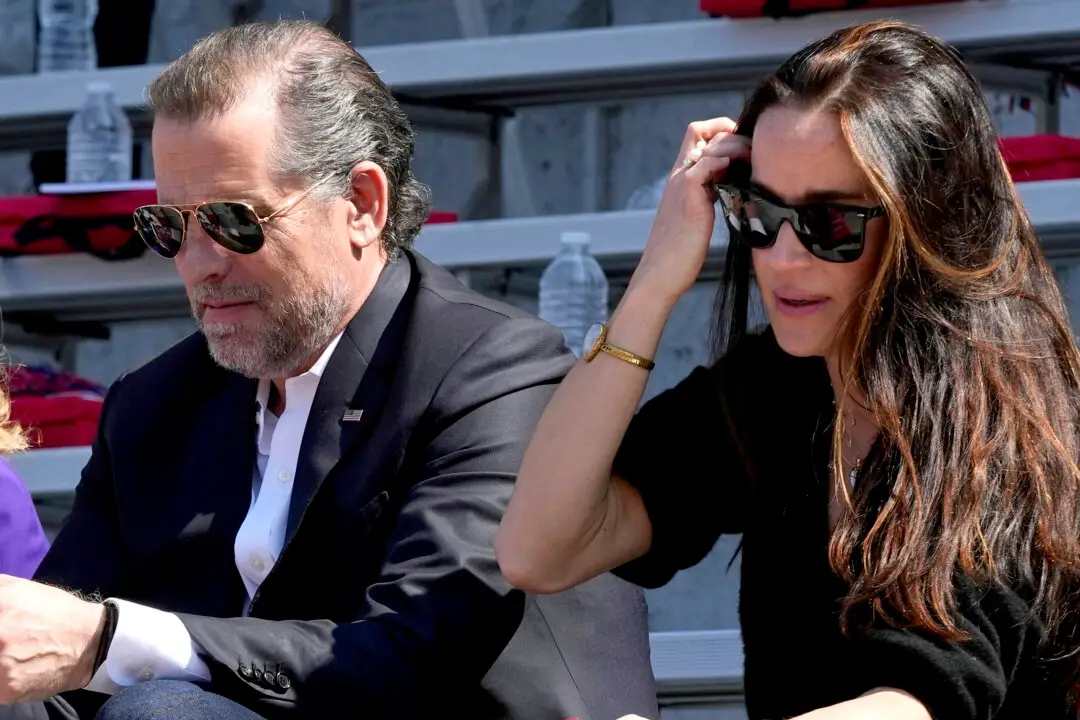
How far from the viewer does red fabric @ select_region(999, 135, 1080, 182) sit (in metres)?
3.41

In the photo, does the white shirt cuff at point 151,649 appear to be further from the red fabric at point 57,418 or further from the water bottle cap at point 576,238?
the red fabric at point 57,418

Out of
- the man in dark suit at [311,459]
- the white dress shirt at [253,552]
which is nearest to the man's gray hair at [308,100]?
the man in dark suit at [311,459]

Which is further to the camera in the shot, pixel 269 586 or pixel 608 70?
pixel 608 70

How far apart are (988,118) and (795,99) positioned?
0.76 feet

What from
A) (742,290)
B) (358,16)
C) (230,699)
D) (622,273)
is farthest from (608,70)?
(230,699)

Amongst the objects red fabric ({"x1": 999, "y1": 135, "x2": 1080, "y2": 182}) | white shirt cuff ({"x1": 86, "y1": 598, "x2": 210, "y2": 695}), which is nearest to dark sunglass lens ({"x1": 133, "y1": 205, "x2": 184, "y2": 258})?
white shirt cuff ({"x1": 86, "y1": 598, "x2": 210, "y2": 695})

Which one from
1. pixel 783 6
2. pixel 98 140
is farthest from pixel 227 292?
pixel 98 140

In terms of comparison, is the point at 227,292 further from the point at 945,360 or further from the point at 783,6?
the point at 783,6

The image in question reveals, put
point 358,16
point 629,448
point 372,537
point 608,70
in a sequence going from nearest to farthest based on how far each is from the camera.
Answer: point 629,448, point 372,537, point 608,70, point 358,16

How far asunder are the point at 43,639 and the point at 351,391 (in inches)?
22.5

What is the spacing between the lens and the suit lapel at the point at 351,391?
2326 mm

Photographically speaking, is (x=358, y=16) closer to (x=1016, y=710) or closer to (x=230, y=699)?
(x=230, y=699)

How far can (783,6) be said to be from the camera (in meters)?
3.52

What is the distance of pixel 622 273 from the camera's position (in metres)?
3.85
